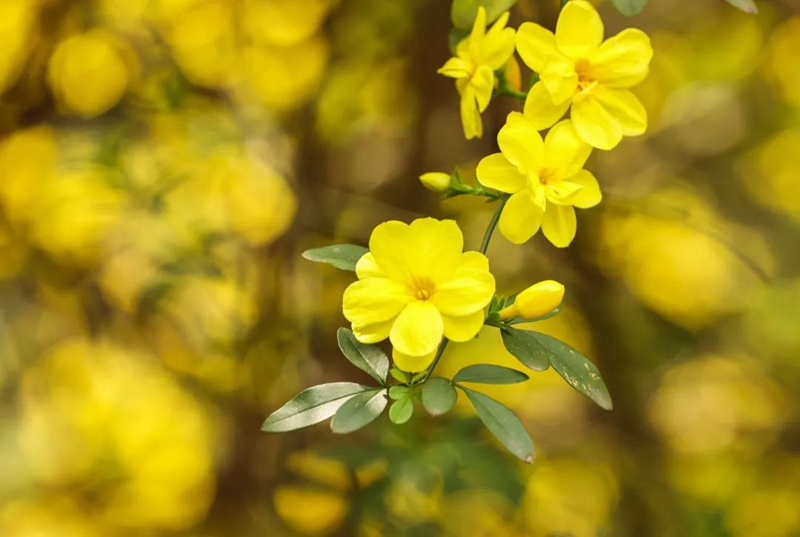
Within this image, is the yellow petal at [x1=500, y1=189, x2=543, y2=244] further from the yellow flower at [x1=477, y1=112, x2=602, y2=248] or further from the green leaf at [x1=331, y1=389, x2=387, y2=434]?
the green leaf at [x1=331, y1=389, x2=387, y2=434]

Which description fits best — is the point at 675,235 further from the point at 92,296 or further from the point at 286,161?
the point at 92,296

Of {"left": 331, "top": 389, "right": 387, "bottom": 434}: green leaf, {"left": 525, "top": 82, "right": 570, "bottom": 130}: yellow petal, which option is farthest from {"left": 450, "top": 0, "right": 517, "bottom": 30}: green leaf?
{"left": 331, "top": 389, "right": 387, "bottom": 434}: green leaf

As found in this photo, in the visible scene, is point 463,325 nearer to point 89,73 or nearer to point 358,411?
point 358,411

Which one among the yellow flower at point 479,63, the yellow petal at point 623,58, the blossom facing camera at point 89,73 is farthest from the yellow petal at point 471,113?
the blossom facing camera at point 89,73

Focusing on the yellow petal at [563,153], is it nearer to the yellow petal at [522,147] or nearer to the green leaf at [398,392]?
the yellow petal at [522,147]

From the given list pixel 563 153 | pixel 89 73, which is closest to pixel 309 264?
pixel 89 73

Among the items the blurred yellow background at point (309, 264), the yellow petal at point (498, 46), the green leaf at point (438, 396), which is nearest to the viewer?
the green leaf at point (438, 396)

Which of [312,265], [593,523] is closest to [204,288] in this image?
[312,265]
